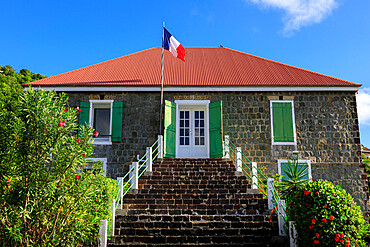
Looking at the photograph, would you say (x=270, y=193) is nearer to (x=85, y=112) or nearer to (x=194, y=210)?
(x=194, y=210)

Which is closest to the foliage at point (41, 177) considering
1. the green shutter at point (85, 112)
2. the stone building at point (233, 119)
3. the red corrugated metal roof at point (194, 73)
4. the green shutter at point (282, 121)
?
Result: the stone building at point (233, 119)

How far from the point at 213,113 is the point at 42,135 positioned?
26.8ft

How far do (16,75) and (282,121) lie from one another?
21964mm

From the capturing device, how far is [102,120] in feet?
46.7

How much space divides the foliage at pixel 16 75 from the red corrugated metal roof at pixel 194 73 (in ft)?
42.3

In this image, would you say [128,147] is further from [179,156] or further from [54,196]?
[54,196]

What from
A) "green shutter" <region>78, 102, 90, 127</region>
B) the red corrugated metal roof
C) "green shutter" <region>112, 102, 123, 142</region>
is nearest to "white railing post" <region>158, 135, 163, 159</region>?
"green shutter" <region>112, 102, 123, 142</region>

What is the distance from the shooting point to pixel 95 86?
45.7 feet

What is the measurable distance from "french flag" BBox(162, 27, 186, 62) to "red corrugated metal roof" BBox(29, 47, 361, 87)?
106cm

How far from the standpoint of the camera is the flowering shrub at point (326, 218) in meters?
6.74

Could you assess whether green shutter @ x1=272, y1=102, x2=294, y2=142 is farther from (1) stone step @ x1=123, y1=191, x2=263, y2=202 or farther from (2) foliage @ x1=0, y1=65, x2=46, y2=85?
(2) foliage @ x1=0, y1=65, x2=46, y2=85

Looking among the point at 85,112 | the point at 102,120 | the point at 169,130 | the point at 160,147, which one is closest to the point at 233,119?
the point at 169,130

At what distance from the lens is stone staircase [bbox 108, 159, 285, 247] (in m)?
8.18

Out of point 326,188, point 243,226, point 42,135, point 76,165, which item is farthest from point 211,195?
point 42,135
